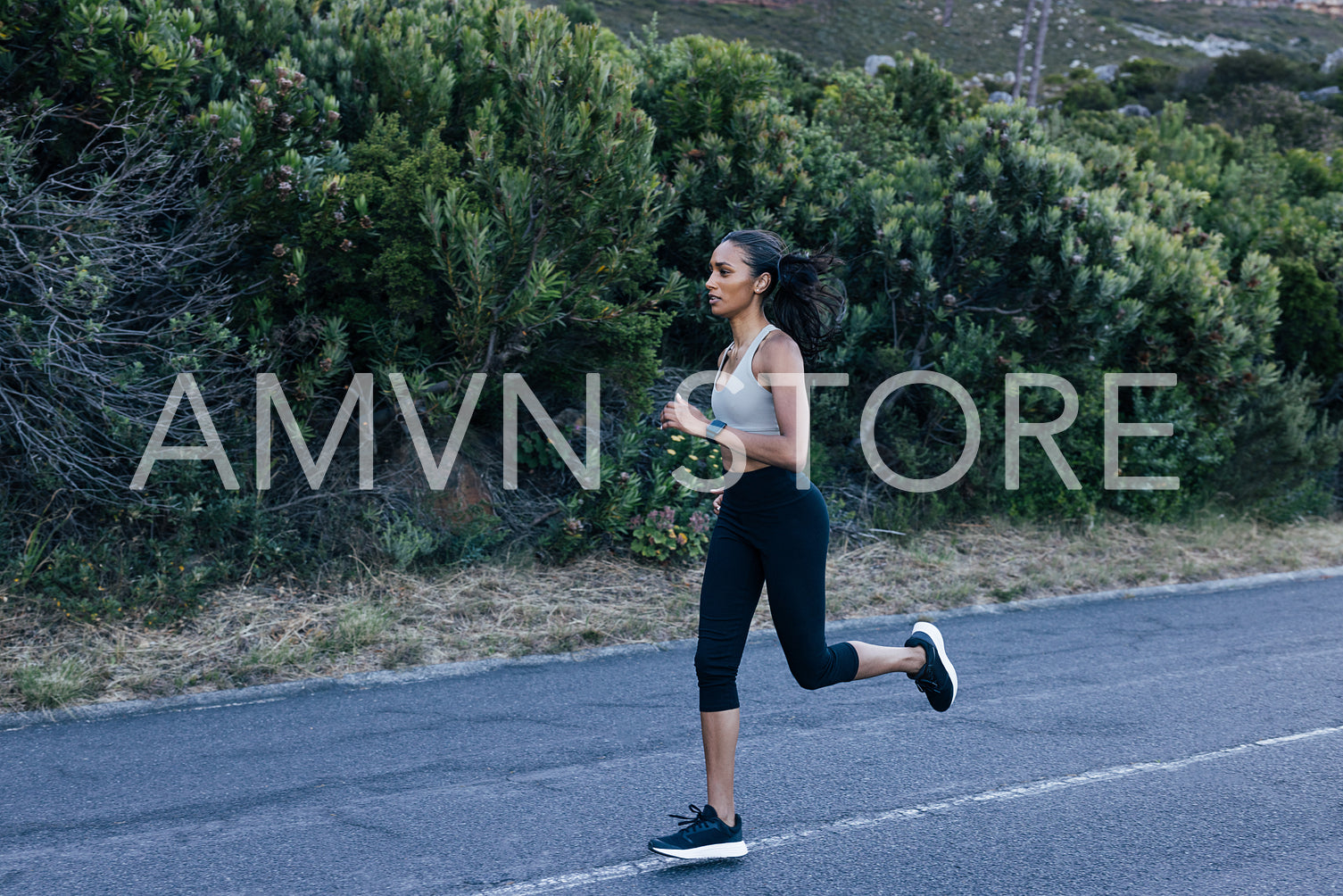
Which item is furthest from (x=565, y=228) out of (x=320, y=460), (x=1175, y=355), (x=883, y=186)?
→ (x=1175, y=355)

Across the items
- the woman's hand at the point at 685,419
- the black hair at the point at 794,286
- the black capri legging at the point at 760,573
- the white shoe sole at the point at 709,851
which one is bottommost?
the white shoe sole at the point at 709,851

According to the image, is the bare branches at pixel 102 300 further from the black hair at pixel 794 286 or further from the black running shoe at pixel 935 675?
the black running shoe at pixel 935 675

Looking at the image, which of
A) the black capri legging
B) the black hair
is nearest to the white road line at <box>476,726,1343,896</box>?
the black capri legging

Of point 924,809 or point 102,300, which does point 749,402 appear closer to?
point 924,809

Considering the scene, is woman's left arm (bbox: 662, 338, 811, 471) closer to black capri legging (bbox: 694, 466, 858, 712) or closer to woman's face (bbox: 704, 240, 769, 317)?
black capri legging (bbox: 694, 466, 858, 712)

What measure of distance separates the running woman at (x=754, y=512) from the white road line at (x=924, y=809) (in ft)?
0.47

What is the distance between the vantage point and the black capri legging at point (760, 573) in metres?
3.77

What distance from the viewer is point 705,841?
147 inches

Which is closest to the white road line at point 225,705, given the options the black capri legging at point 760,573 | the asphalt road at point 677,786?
the asphalt road at point 677,786

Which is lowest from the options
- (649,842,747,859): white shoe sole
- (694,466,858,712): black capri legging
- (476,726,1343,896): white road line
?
(476,726,1343,896): white road line

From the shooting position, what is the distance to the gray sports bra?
3.73 meters

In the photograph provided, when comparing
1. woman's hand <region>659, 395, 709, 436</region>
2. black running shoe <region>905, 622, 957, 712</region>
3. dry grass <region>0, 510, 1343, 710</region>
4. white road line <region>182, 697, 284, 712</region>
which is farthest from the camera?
dry grass <region>0, 510, 1343, 710</region>

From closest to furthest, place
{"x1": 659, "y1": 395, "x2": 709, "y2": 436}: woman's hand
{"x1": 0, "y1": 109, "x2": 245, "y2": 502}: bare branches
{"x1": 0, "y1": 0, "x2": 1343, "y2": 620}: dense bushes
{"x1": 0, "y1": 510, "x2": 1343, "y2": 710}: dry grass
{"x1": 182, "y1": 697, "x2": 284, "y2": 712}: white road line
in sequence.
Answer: {"x1": 659, "y1": 395, "x2": 709, "y2": 436}: woman's hand → {"x1": 182, "y1": 697, "x2": 284, "y2": 712}: white road line → {"x1": 0, "y1": 510, "x2": 1343, "y2": 710}: dry grass → {"x1": 0, "y1": 109, "x2": 245, "y2": 502}: bare branches → {"x1": 0, "y1": 0, "x2": 1343, "y2": 620}: dense bushes

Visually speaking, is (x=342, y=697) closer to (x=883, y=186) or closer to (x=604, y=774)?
(x=604, y=774)
